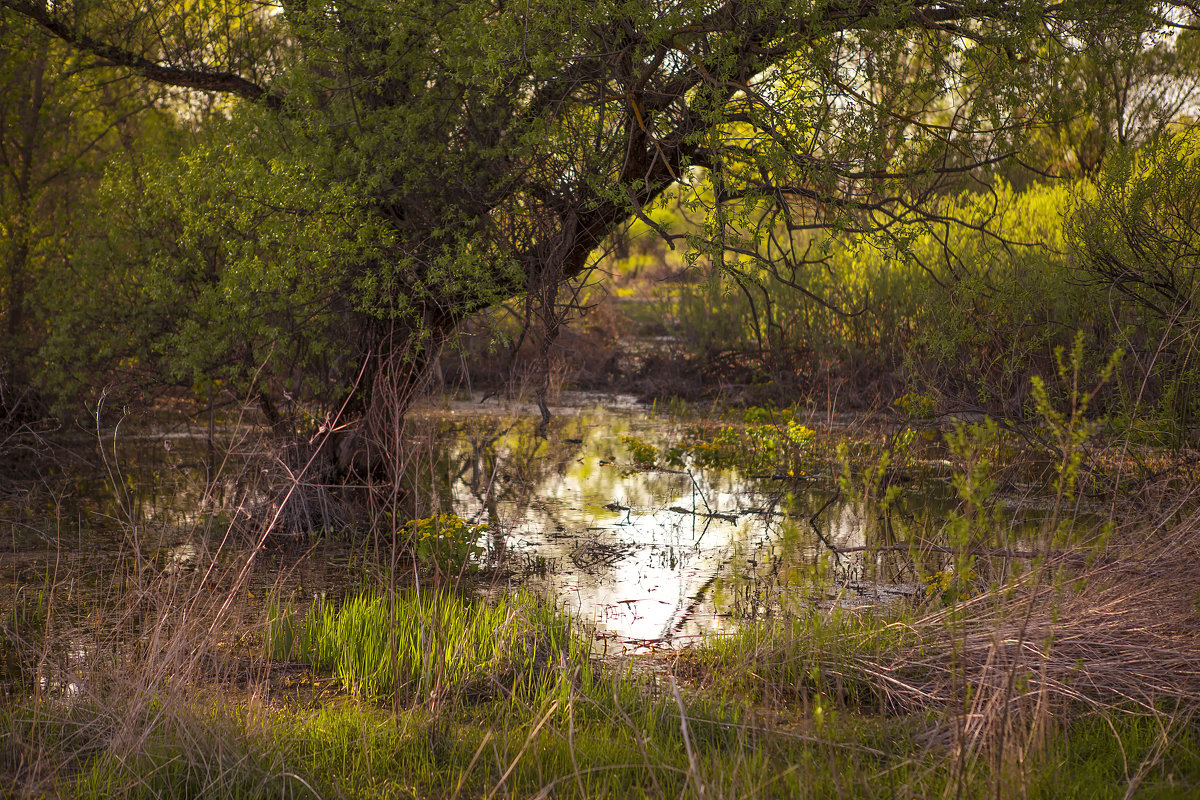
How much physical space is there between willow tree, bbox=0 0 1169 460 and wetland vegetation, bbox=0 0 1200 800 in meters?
0.04

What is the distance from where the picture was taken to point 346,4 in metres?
7.11

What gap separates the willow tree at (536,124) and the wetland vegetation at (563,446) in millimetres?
44

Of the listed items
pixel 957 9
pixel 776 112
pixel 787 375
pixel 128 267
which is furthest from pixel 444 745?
pixel 787 375

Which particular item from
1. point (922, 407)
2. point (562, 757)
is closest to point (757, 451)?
point (922, 407)

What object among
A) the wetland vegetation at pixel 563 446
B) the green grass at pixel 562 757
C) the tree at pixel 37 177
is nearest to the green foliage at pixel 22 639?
the wetland vegetation at pixel 563 446

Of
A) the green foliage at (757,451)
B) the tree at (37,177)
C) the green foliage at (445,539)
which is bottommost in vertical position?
the green foliage at (445,539)

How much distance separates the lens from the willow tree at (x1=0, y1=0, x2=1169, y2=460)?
5754 millimetres

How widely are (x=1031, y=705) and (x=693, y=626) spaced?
2333 mm

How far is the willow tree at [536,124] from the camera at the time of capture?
5.75 metres

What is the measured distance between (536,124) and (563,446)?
19.1 ft

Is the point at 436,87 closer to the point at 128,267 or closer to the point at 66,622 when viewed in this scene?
the point at 128,267

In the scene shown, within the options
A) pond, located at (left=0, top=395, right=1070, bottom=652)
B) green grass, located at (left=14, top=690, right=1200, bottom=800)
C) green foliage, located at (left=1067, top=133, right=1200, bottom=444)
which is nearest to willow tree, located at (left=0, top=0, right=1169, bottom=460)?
green foliage, located at (left=1067, top=133, right=1200, bottom=444)

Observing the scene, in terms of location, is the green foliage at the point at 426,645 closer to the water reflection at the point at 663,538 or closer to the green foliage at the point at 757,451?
the water reflection at the point at 663,538

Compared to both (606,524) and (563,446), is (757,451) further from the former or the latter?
(606,524)
